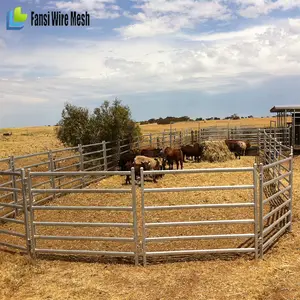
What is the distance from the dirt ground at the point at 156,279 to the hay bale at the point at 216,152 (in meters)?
12.7

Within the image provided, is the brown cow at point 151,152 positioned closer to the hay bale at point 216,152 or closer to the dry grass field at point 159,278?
the hay bale at point 216,152

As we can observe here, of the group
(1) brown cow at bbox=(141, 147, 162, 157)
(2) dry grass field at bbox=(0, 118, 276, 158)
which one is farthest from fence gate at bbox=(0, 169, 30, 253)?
(2) dry grass field at bbox=(0, 118, 276, 158)

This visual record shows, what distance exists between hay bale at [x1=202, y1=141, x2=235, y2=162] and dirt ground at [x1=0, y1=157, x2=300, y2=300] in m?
12.7

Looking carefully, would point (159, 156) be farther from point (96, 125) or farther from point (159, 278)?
point (159, 278)

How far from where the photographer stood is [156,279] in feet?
17.1

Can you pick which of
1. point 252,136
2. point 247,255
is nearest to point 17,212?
point 247,255

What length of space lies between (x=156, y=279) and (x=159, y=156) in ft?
36.1

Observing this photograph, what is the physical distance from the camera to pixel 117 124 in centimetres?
1817

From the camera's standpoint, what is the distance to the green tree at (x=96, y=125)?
1814cm

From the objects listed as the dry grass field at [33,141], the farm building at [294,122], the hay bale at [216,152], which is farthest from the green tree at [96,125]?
the farm building at [294,122]

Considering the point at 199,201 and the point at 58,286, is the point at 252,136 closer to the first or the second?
the point at 199,201

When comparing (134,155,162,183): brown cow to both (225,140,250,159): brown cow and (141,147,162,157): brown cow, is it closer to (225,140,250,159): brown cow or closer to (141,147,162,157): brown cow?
(141,147,162,157): brown cow

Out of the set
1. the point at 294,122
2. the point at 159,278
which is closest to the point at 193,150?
the point at 294,122

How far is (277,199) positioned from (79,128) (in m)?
11.9
